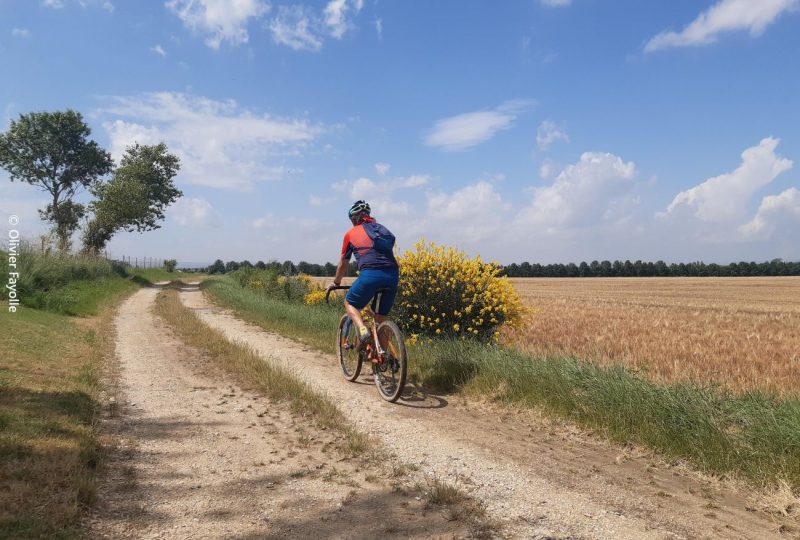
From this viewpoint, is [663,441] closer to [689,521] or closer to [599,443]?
[599,443]

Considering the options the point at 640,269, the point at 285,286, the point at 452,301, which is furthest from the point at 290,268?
the point at 640,269

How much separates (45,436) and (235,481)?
178 centimetres

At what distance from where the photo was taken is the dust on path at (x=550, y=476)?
9.97 feet

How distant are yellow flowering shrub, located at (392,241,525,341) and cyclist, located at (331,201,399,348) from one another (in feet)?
6.04

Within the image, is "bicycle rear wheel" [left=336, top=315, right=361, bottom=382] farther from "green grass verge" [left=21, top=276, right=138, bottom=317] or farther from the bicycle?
"green grass verge" [left=21, top=276, right=138, bottom=317]

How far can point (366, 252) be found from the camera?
20.2ft

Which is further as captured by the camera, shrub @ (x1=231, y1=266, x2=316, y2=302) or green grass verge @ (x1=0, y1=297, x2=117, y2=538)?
shrub @ (x1=231, y1=266, x2=316, y2=302)

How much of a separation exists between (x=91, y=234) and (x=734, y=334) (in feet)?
137

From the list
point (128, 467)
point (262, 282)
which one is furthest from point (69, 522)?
point (262, 282)

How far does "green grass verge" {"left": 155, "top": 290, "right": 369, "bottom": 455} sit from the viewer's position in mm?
4770

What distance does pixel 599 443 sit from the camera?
4578 mm

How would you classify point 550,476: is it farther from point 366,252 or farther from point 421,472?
point 366,252

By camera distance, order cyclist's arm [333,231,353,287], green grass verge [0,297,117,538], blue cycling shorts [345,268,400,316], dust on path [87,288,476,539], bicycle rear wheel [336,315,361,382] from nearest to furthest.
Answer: green grass verge [0,297,117,538]
dust on path [87,288,476,539]
blue cycling shorts [345,268,400,316]
cyclist's arm [333,231,353,287]
bicycle rear wheel [336,315,361,382]

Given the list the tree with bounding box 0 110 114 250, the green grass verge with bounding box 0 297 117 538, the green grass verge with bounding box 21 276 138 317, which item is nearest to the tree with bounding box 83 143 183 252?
the tree with bounding box 0 110 114 250
